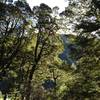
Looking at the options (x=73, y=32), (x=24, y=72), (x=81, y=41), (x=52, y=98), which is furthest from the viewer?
(x=52, y=98)

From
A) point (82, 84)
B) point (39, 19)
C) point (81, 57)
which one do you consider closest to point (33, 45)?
point (39, 19)

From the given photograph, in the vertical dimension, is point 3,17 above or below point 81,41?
above

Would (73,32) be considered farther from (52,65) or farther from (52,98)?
(52,98)

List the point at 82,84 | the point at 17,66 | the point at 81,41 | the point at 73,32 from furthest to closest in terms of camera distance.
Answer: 1. the point at 17,66
2. the point at 82,84
3. the point at 73,32
4. the point at 81,41

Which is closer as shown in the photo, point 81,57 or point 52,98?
point 81,57

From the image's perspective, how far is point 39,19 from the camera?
39.5 meters

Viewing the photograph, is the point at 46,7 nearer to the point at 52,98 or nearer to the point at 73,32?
→ the point at 73,32

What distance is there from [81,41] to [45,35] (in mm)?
17624

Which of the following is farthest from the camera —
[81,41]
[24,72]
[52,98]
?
[52,98]

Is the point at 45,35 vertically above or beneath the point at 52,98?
above

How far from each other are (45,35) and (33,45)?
8.49 feet

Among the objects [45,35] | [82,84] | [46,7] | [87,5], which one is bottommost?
[82,84]

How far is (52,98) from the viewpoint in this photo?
58.7 meters

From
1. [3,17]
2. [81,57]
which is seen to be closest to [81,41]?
[81,57]
